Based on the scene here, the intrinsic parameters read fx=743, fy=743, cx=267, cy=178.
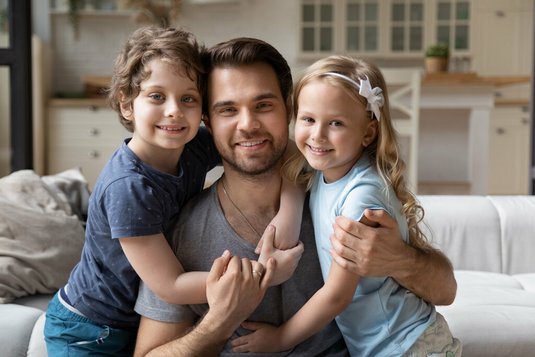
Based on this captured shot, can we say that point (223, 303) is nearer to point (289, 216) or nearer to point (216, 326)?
point (216, 326)

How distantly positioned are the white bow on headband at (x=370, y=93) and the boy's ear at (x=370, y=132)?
0.13 feet

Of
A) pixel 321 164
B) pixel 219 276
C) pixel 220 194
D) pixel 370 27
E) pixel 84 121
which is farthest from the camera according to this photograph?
pixel 370 27

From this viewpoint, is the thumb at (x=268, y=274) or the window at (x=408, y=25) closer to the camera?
the thumb at (x=268, y=274)

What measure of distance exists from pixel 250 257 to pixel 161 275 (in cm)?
21

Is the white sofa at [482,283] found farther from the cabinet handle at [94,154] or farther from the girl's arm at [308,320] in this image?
the cabinet handle at [94,154]

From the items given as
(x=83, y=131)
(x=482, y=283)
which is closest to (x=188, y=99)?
(x=482, y=283)

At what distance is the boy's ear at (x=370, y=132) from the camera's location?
1.53 metres

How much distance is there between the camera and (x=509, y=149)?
688 cm

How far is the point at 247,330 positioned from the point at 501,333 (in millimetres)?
1007

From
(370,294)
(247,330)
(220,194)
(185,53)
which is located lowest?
(247,330)

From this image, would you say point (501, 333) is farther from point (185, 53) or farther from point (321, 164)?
point (185, 53)

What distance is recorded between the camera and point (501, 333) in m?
2.23

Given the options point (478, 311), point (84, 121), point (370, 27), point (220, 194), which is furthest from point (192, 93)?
point (370, 27)

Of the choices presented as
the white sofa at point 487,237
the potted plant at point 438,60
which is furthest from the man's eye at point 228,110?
the potted plant at point 438,60
